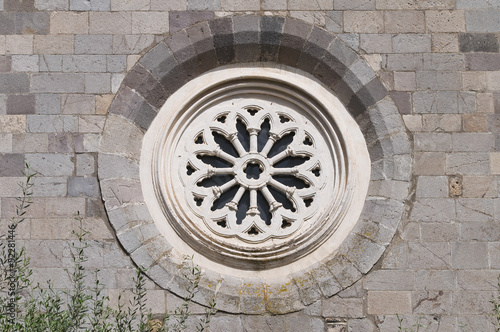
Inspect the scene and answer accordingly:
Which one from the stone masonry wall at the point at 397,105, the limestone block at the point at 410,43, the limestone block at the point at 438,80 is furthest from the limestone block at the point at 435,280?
the limestone block at the point at 410,43

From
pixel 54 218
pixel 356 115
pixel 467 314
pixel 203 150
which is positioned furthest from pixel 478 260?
pixel 54 218

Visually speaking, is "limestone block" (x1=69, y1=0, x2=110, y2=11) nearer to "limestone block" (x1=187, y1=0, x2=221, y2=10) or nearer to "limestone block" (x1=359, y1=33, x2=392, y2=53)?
"limestone block" (x1=187, y1=0, x2=221, y2=10)

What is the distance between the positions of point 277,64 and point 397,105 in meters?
1.31

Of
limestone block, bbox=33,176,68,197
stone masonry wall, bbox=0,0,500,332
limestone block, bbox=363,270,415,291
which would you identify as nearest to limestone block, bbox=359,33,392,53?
stone masonry wall, bbox=0,0,500,332

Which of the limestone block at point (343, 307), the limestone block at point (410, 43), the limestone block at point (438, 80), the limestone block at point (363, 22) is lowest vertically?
the limestone block at point (343, 307)

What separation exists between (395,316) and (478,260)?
0.96 meters

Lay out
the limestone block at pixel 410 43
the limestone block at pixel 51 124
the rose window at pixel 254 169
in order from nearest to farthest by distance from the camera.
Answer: the limestone block at pixel 51 124 → the rose window at pixel 254 169 → the limestone block at pixel 410 43

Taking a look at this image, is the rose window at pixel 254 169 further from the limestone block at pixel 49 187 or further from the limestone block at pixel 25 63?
the limestone block at pixel 25 63

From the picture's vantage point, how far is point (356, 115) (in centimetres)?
947

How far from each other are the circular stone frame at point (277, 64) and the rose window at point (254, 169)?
0.13 m

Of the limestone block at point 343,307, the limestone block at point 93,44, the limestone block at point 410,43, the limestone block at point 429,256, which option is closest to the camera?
the limestone block at point 343,307

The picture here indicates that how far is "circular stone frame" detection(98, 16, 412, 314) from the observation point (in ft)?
28.9

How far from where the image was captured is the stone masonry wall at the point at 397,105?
8758 mm

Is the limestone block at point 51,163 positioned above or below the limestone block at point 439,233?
above
